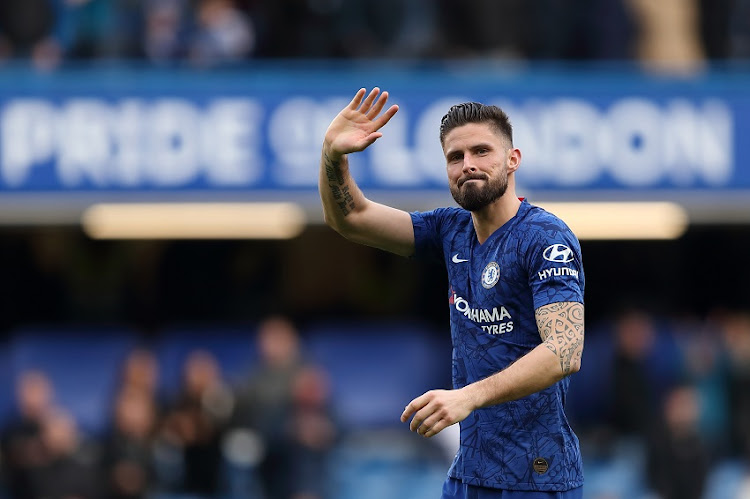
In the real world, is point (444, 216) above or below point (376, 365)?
above

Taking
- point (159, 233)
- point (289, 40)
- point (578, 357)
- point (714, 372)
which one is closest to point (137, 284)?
point (159, 233)

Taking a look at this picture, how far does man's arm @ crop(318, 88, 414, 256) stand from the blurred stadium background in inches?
266

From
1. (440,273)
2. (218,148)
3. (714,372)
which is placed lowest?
(714,372)

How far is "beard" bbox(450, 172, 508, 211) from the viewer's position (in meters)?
5.00

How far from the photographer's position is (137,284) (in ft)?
46.5

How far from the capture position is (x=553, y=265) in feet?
15.8

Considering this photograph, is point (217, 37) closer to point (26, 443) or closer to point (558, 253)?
point (26, 443)

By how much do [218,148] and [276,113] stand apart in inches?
22.7

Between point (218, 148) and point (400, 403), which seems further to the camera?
point (400, 403)

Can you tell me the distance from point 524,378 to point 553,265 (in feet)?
1.40

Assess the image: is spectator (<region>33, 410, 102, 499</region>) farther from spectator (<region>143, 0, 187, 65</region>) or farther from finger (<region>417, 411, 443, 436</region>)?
finger (<region>417, 411, 443, 436</region>)

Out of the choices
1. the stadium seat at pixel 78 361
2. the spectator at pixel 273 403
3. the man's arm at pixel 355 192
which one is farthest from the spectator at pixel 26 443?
the man's arm at pixel 355 192

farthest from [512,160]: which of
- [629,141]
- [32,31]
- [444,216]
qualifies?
[32,31]

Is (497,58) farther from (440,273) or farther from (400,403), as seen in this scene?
(400,403)
